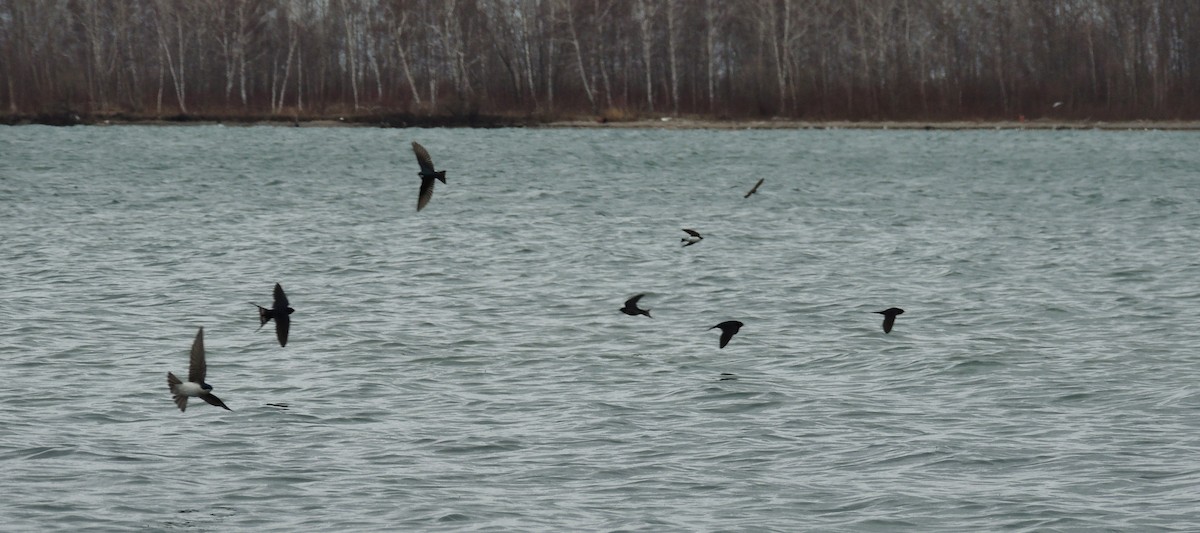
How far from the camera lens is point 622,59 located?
8350cm

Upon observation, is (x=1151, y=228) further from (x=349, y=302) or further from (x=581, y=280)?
(x=349, y=302)

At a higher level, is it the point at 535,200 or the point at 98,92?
the point at 98,92

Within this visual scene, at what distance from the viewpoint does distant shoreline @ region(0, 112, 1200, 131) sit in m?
76.8

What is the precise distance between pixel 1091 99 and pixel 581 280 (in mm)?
64786

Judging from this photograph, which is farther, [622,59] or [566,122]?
[622,59]

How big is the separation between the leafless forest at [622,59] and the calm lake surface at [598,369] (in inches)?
1750

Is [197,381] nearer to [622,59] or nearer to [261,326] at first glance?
[261,326]

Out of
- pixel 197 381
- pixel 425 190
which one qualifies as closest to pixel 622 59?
pixel 425 190

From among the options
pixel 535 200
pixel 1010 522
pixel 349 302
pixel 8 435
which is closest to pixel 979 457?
pixel 1010 522

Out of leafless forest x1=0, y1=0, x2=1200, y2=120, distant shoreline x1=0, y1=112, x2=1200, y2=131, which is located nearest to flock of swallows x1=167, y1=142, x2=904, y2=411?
distant shoreline x1=0, y1=112, x2=1200, y2=131

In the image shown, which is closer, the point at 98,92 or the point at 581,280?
the point at 581,280

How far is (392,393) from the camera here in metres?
13.0

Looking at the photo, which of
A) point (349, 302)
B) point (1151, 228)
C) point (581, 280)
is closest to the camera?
point (349, 302)

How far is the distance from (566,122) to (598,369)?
6363 centimetres
